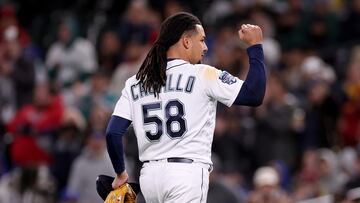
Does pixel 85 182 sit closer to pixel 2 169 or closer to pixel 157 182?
pixel 2 169

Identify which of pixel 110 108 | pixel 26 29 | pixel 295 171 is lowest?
pixel 295 171

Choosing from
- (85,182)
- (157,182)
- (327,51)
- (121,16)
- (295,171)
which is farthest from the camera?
(121,16)

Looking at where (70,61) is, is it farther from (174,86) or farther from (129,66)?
(174,86)

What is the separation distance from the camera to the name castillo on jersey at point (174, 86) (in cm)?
689

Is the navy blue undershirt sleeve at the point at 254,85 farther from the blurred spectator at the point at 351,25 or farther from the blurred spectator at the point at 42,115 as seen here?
the blurred spectator at the point at 351,25

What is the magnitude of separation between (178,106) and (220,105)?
6.80 meters

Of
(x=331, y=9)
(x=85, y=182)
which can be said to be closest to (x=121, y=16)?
(x=331, y=9)

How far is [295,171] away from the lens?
13.6m

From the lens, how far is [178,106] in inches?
271

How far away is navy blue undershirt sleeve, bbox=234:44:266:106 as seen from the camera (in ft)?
22.2

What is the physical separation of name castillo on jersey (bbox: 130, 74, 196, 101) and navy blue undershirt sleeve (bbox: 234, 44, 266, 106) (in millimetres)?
298

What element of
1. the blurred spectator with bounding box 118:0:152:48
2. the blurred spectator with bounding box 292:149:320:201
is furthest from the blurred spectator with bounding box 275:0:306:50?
the blurred spectator with bounding box 292:149:320:201

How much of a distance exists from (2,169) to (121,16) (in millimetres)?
5012

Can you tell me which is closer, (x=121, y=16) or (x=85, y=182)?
(x=85, y=182)
